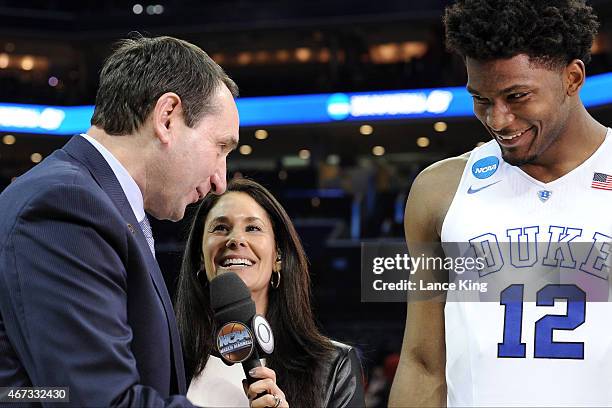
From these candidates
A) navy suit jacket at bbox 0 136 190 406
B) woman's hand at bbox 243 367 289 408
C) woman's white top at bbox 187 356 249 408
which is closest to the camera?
navy suit jacket at bbox 0 136 190 406

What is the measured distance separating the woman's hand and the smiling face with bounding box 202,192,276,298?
0.75 metres

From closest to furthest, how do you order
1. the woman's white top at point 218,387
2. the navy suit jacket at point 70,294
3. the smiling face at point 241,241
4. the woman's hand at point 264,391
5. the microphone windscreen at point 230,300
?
the navy suit jacket at point 70,294 → the woman's hand at point 264,391 → the microphone windscreen at point 230,300 → the woman's white top at point 218,387 → the smiling face at point 241,241

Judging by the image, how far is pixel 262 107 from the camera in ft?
44.8

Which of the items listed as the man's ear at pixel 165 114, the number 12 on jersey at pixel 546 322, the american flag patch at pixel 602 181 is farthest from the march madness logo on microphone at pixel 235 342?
the american flag patch at pixel 602 181

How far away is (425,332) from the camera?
1991 mm

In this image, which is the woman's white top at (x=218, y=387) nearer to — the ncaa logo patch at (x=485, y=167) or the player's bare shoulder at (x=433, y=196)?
the player's bare shoulder at (x=433, y=196)

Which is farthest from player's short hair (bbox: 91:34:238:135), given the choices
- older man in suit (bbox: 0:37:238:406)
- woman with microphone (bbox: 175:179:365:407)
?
woman with microphone (bbox: 175:179:365:407)

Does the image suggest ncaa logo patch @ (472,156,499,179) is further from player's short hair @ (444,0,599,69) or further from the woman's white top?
the woman's white top

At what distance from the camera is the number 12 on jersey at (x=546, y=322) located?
1.82 meters

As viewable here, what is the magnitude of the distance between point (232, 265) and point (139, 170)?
2.95 feet

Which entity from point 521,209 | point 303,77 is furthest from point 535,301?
point 303,77

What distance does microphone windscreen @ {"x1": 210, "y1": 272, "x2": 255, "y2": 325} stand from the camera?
182 cm

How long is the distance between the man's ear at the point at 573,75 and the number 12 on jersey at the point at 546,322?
1.35 ft

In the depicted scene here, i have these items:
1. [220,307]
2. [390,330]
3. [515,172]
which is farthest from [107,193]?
[390,330]
